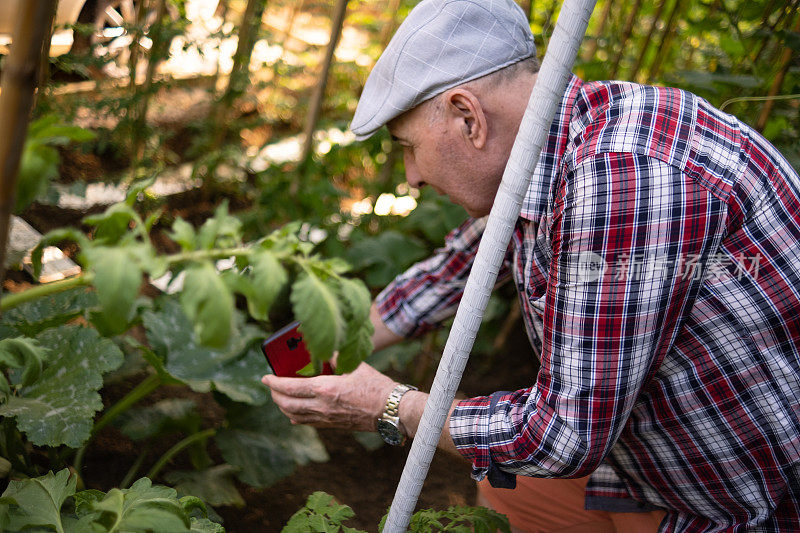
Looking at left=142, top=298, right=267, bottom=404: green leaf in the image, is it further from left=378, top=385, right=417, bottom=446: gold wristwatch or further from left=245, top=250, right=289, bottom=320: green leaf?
left=245, top=250, right=289, bottom=320: green leaf

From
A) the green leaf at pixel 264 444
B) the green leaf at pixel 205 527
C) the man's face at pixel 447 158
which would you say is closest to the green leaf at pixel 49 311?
the green leaf at pixel 264 444

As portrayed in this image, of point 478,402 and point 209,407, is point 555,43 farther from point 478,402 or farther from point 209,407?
point 209,407

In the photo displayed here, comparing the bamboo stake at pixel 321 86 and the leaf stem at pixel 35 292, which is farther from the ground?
the leaf stem at pixel 35 292

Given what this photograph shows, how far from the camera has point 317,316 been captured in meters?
0.82

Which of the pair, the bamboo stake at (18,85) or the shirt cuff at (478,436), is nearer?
the bamboo stake at (18,85)

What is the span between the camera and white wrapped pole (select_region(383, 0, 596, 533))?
0.95 meters

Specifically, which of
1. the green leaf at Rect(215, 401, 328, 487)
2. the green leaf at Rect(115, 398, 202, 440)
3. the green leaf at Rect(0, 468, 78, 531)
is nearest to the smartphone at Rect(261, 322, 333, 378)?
the green leaf at Rect(215, 401, 328, 487)

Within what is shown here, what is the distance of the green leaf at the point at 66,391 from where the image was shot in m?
1.45

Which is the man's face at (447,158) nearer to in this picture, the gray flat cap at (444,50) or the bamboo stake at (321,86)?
the gray flat cap at (444,50)

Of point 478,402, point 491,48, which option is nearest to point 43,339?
point 478,402

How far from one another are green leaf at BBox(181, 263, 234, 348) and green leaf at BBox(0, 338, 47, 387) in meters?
0.62

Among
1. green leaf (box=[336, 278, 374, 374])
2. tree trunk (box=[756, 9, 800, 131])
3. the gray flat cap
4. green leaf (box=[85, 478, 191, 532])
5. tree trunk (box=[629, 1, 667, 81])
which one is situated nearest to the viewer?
green leaf (box=[336, 278, 374, 374])

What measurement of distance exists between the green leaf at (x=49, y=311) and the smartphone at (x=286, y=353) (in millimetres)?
503

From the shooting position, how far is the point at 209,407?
2.39 meters
